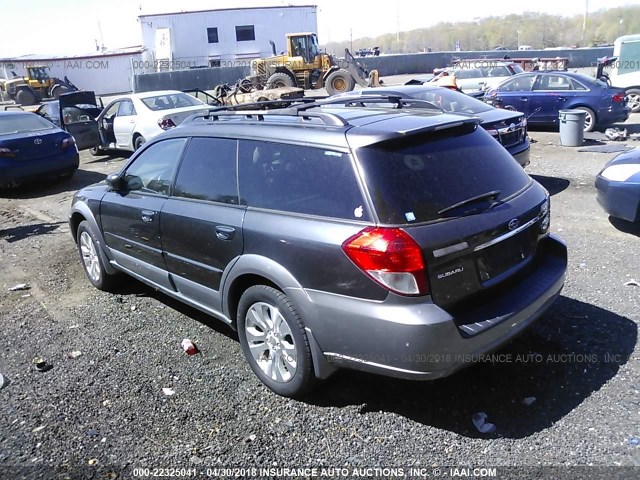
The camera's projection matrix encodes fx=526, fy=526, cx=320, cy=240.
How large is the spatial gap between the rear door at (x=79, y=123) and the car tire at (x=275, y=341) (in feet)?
38.6

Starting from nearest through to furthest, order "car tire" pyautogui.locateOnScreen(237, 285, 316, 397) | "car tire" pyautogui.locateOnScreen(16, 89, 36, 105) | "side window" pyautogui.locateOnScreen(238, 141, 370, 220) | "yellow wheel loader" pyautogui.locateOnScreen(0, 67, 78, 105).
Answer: "side window" pyautogui.locateOnScreen(238, 141, 370, 220)
"car tire" pyautogui.locateOnScreen(237, 285, 316, 397)
"car tire" pyautogui.locateOnScreen(16, 89, 36, 105)
"yellow wheel loader" pyautogui.locateOnScreen(0, 67, 78, 105)

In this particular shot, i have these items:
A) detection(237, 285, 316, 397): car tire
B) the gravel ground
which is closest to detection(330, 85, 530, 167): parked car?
the gravel ground

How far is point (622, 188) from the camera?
579cm

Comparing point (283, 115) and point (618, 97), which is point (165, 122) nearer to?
point (283, 115)

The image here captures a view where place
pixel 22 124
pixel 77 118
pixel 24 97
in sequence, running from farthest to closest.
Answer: pixel 24 97 < pixel 77 118 < pixel 22 124

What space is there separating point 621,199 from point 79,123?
12.4m

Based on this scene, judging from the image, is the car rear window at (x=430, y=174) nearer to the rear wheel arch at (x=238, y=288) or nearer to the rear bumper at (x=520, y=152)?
the rear wheel arch at (x=238, y=288)

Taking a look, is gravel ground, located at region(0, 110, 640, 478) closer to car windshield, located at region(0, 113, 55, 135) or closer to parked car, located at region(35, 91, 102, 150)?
car windshield, located at region(0, 113, 55, 135)

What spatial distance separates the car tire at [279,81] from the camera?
26317 millimetres

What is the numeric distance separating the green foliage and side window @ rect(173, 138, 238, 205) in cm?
8414

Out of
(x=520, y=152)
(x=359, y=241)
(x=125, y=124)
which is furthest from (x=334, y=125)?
(x=125, y=124)

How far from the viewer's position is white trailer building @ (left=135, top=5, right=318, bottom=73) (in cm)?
4978

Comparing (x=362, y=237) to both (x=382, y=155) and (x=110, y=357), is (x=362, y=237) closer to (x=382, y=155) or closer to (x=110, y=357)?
(x=382, y=155)

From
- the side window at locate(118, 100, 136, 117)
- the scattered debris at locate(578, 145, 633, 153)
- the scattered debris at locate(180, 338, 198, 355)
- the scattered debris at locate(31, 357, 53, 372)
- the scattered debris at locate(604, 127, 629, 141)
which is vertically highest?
the side window at locate(118, 100, 136, 117)
